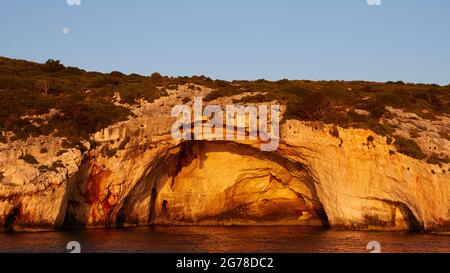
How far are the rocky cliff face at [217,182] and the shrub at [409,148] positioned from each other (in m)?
0.44

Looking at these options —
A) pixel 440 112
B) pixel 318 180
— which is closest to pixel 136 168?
pixel 318 180

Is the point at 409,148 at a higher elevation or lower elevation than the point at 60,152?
higher

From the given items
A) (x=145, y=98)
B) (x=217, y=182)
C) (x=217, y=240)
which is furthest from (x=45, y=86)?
(x=217, y=240)

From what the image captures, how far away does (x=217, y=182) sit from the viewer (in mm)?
48250

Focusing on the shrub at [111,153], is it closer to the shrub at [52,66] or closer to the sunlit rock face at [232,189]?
the sunlit rock face at [232,189]

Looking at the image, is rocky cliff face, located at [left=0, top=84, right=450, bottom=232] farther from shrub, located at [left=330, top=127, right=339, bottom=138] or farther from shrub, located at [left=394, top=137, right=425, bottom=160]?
shrub, located at [left=394, top=137, right=425, bottom=160]

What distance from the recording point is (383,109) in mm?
45688

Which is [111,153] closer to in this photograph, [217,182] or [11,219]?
[11,219]

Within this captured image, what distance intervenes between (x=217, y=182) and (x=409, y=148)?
50.8 ft

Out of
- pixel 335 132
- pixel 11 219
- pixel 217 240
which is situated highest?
pixel 335 132

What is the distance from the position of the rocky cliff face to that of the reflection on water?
6.79 feet

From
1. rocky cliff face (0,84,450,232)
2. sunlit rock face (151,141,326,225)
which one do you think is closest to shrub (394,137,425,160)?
rocky cliff face (0,84,450,232)
